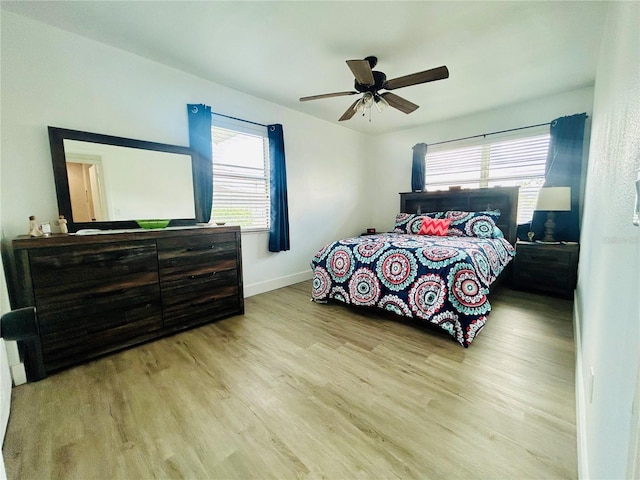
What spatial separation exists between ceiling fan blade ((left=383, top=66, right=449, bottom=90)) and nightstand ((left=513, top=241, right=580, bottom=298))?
2.43 metres

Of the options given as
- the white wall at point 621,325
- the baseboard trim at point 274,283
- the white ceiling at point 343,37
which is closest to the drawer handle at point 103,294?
the baseboard trim at point 274,283

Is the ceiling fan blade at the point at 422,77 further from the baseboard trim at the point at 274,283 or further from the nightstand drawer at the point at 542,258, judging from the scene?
the baseboard trim at the point at 274,283

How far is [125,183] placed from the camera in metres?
2.43

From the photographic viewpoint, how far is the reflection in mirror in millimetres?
2211

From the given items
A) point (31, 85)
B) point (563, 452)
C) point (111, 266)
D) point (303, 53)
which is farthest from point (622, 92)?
point (31, 85)

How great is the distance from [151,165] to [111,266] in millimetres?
1057

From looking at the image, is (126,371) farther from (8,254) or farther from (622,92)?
(622,92)

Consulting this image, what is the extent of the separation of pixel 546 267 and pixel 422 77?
267 centimetres

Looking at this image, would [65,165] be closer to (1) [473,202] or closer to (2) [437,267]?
(2) [437,267]

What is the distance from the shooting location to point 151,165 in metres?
2.56

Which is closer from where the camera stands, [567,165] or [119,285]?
[119,285]

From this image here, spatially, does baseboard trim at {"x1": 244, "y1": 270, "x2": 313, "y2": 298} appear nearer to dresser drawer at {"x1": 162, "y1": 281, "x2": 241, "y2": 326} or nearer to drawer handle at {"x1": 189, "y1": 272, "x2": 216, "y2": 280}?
dresser drawer at {"x1": 162, "y1": 281, "x2": 241, "y2": 326}

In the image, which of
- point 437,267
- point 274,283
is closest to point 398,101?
point 437,267

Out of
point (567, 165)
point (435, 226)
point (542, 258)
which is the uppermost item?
point (567, 165)
